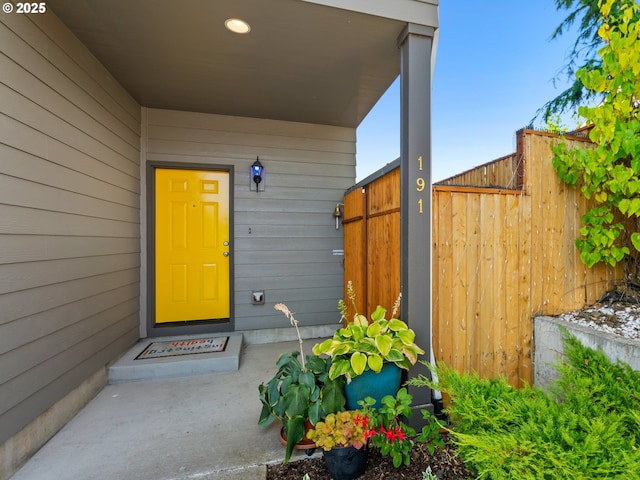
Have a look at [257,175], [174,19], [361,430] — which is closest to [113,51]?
[174,19]

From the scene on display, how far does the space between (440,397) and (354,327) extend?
87cm

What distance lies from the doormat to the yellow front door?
36 centimetres

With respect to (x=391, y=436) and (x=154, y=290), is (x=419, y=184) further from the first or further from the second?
(x=154, y=290)

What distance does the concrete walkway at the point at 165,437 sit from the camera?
4.86 ft

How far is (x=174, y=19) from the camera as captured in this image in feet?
6.24

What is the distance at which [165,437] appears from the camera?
1.74 m

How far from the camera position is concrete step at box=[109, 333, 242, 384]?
8.11 feet

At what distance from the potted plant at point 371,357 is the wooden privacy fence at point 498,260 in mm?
235

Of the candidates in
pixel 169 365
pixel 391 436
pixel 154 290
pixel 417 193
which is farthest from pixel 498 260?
pixel 154 290

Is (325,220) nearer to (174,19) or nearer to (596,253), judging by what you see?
(174,19)

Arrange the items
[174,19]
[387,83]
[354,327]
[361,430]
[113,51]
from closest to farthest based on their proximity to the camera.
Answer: [361,430], [354,327], [174,19], [113,51], [387,83]

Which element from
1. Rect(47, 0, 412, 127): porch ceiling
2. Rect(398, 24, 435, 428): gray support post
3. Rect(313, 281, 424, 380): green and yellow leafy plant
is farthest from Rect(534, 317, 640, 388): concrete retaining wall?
Rect(47, 0, 412, 127): porch ceiling

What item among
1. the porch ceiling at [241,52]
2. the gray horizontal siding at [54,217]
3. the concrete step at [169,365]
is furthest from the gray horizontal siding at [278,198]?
the gray horizontal siding at [54,217]

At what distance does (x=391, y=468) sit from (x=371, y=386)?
391 millimetres
